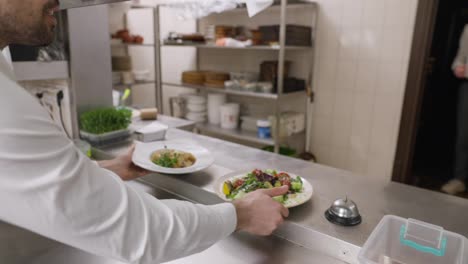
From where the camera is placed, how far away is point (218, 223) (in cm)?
77

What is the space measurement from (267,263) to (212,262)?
0.46ft

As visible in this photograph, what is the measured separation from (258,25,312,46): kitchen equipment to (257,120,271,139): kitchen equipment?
0.63 m

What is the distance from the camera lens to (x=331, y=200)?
1.06 m

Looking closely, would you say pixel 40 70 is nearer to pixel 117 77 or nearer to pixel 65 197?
pixel 65 197

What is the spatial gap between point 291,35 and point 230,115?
91 centimetres

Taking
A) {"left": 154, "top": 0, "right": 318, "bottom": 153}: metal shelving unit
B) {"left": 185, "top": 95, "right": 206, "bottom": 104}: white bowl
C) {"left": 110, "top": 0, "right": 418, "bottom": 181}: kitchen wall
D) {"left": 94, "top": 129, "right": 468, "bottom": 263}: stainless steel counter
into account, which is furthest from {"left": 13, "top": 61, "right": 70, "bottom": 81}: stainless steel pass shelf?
{"left": 110, "top": 0, "right": 418, "bottom": 181}: kitchen wall

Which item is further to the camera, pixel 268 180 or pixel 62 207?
pixel 268 180

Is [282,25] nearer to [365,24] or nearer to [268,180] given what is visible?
[365,24]

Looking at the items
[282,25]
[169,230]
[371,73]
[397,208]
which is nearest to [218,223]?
[169,230]

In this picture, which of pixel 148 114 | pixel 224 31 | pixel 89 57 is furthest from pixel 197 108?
pixel 89 57

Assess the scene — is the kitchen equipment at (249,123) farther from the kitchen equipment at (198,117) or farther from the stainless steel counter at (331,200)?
the stainless steel counter at (331,200)

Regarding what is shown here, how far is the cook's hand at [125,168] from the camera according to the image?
118 cm

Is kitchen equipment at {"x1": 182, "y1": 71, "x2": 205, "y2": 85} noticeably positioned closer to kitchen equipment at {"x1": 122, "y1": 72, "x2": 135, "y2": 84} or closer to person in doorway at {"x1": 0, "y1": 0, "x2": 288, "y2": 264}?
kitchen equipment at {"x1": 122, "y1": 72, "x2": 135, "y2": 84}

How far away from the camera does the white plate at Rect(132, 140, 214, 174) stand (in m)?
1.16
